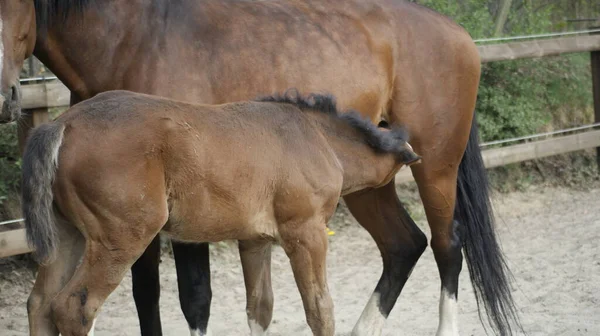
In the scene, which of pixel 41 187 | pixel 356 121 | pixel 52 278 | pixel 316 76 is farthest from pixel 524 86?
pixel 41 187

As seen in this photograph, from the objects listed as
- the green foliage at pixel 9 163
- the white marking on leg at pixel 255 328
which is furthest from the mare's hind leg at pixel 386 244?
the green foliage at pixel 9 163

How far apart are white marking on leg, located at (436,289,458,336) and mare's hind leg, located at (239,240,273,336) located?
1.04m

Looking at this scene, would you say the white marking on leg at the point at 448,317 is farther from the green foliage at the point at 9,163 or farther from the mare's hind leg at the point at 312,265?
the green foliage at the point at 9,163

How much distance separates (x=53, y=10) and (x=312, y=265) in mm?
1559

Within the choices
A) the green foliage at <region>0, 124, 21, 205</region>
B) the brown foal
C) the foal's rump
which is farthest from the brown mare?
the green foliage at <region>0, 124, 21, 205</region>

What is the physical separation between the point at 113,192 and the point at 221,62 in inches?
45.1

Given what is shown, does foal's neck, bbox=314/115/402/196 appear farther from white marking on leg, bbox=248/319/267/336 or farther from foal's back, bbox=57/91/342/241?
white marking on leg, bbox=248/319/267/336

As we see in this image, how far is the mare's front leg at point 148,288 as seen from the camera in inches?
158

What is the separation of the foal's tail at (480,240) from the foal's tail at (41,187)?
8.31 feet

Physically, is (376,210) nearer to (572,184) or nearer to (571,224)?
(571,224)

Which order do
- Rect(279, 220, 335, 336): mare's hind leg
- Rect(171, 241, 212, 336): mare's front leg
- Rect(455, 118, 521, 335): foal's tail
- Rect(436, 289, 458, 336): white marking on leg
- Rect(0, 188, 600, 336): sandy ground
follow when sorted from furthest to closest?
Rect(0, 188, 600, 336): sandy ground → Rect(455, 118, 521, 335): foal's tail → Rect(436, 289, 458, 336): white marking on leg → Rect(171, 241, 212, 336): mare's front leg → Rect(279, 220, 335, 336): mare's hind leg

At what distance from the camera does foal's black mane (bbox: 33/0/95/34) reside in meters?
3.68

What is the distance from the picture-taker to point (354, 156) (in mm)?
3758

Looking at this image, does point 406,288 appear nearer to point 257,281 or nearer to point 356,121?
point 257,281
